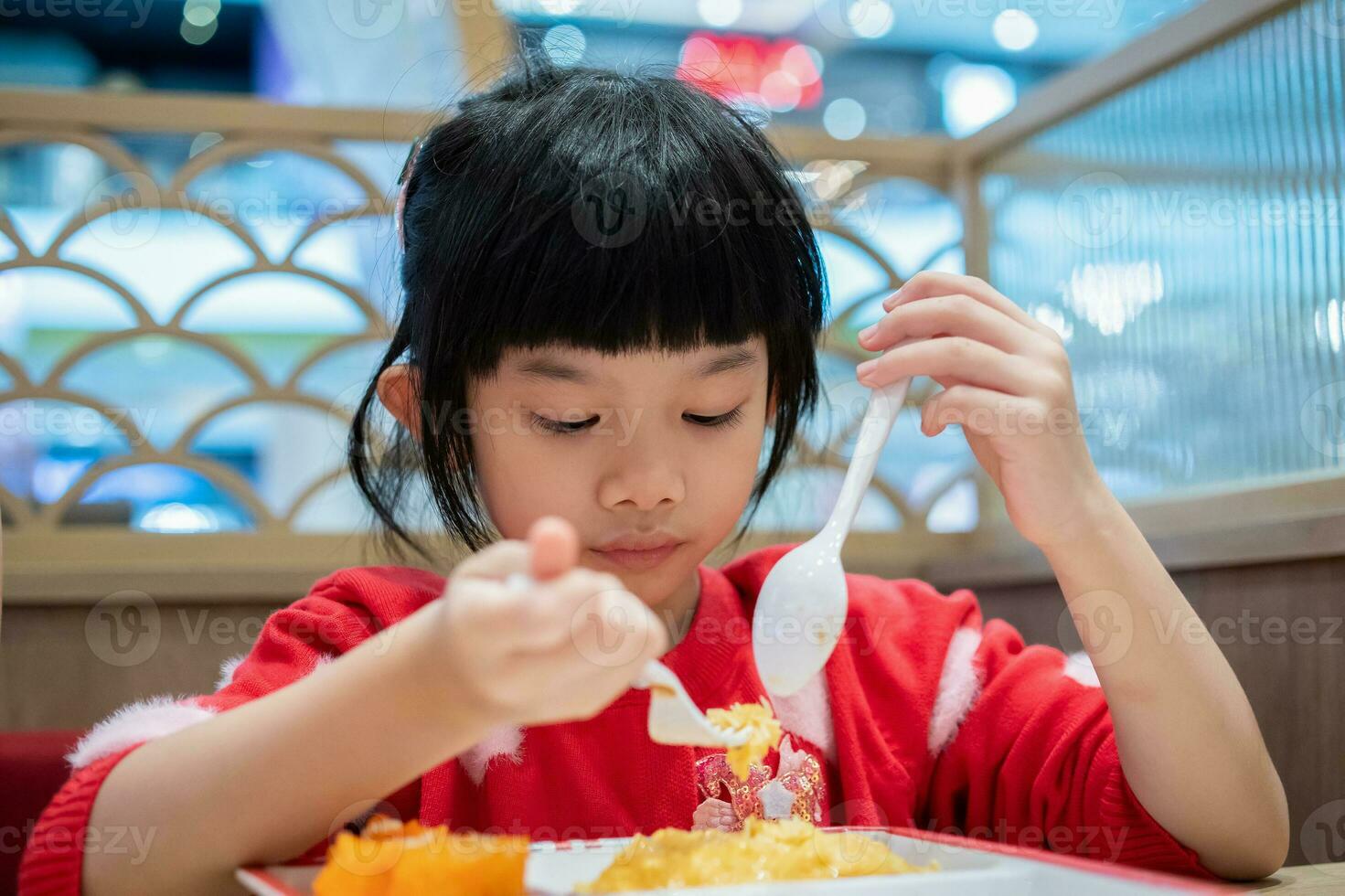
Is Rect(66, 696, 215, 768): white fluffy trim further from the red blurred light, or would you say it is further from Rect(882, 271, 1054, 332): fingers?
the red blurred light

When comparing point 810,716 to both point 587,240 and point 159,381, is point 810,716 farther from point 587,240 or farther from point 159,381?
point 159,381

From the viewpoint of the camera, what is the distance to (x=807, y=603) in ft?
2.85

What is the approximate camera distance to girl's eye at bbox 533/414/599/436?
2.98 feet

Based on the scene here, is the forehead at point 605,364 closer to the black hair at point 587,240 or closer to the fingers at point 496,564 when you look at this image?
the black hair at point 587,240

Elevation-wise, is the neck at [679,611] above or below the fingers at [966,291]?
below

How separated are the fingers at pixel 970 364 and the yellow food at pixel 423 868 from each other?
0.46 meters

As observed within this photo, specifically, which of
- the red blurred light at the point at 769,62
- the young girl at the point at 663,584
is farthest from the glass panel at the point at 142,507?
the red blurred light at the point at 769,62

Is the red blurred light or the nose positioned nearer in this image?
the nose

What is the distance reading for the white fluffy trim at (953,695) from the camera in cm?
109

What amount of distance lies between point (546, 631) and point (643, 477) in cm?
37

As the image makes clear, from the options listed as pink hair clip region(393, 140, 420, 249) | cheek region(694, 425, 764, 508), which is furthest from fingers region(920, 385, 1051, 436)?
pink hair clip region(393, 140, 420, 249)

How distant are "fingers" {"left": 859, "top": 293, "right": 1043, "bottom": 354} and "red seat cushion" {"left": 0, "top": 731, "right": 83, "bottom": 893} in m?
0.90

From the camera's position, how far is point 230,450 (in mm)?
3914

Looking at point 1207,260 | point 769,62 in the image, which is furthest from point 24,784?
point 769,62
